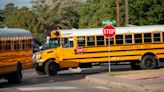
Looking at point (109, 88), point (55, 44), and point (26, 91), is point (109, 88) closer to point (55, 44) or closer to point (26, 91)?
point (26, 91)

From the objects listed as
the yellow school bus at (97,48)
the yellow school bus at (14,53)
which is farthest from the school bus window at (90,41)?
the yellow school bus at (14,53)

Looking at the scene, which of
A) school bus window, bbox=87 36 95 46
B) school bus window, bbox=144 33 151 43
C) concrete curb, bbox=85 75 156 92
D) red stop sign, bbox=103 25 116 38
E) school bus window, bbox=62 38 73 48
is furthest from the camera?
school bus window, bbox=144 33 151 43

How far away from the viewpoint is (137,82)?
21922 millimetres

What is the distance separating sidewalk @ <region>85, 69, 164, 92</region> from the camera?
19.6 metres

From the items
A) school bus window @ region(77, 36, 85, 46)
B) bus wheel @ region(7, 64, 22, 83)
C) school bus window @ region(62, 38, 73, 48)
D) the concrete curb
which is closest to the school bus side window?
school bus window @ region(77, 36, 85, 46)

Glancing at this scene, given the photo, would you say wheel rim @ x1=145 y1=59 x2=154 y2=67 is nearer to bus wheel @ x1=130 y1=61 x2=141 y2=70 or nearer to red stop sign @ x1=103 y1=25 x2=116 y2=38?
bus wheel @ x1=130 y1=61 x2=141 y2=70

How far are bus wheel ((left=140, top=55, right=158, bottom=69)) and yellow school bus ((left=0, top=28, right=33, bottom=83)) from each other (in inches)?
289

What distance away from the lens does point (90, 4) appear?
218ft

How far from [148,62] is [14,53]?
9527mm

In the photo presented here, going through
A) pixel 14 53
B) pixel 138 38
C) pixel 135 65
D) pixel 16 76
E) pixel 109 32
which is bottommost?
pixel 16 76

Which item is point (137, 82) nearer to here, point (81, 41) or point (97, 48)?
point (97, 48)

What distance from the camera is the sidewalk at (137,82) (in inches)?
773

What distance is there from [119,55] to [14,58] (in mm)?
8300

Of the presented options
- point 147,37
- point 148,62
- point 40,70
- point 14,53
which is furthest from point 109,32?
point 14,53
